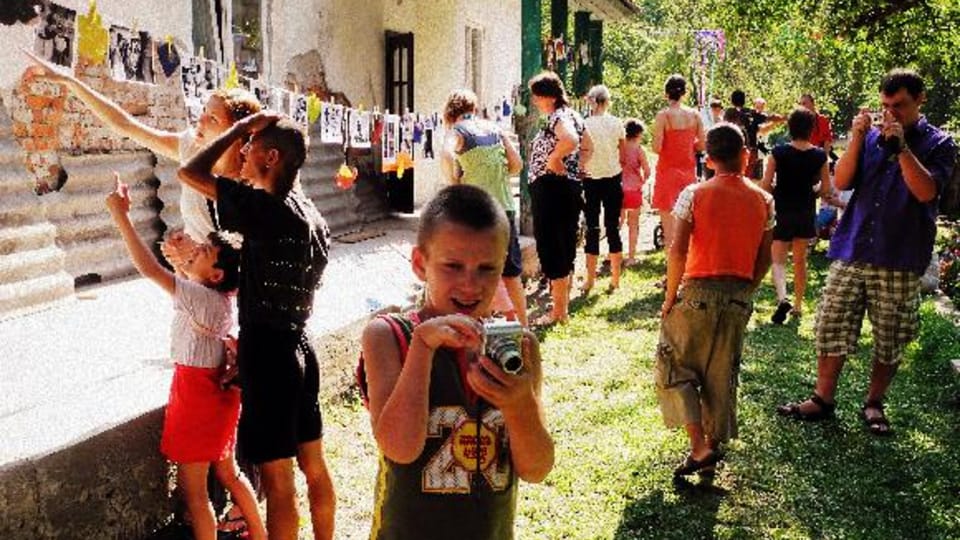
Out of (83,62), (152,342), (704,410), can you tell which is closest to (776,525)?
(704,410)

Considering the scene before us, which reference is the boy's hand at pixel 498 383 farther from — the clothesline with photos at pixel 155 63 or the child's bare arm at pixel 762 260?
the clothesline with photos at pixel 155 63

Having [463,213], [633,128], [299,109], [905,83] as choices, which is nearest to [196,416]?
[463,213]

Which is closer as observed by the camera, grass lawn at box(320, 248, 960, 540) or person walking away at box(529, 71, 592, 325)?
grass lawn at box(320, 248, 960, 540)

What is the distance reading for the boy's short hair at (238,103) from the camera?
345 cm

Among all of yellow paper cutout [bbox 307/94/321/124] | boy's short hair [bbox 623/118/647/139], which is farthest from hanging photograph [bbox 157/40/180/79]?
boy's short hair [bbox 623/118/647/139]

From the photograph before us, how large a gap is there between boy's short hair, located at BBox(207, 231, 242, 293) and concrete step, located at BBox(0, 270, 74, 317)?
8.61 feet

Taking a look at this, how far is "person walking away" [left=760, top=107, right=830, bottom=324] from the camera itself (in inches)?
304

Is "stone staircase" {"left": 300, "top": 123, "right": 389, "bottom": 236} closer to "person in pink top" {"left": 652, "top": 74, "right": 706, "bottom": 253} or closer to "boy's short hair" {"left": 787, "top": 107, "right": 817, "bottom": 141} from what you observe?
"person in pink top" {"left": 652, "top": 74, "right": 706, "bottom": 253}

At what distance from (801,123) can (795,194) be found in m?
0.68

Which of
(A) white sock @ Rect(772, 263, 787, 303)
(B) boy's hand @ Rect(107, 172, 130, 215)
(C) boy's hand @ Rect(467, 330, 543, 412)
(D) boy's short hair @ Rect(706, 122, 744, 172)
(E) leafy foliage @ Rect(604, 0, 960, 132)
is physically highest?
(E) leafy foliage @ Rect(604, 0, 960, 132)

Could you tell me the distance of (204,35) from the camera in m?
7.55

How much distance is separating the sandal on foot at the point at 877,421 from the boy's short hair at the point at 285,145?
370 centimetres

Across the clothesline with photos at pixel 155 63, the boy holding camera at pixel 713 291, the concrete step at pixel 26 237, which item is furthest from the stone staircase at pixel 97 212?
the boy holding camera at pixel 713 291

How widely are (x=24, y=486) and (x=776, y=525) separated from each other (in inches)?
118
